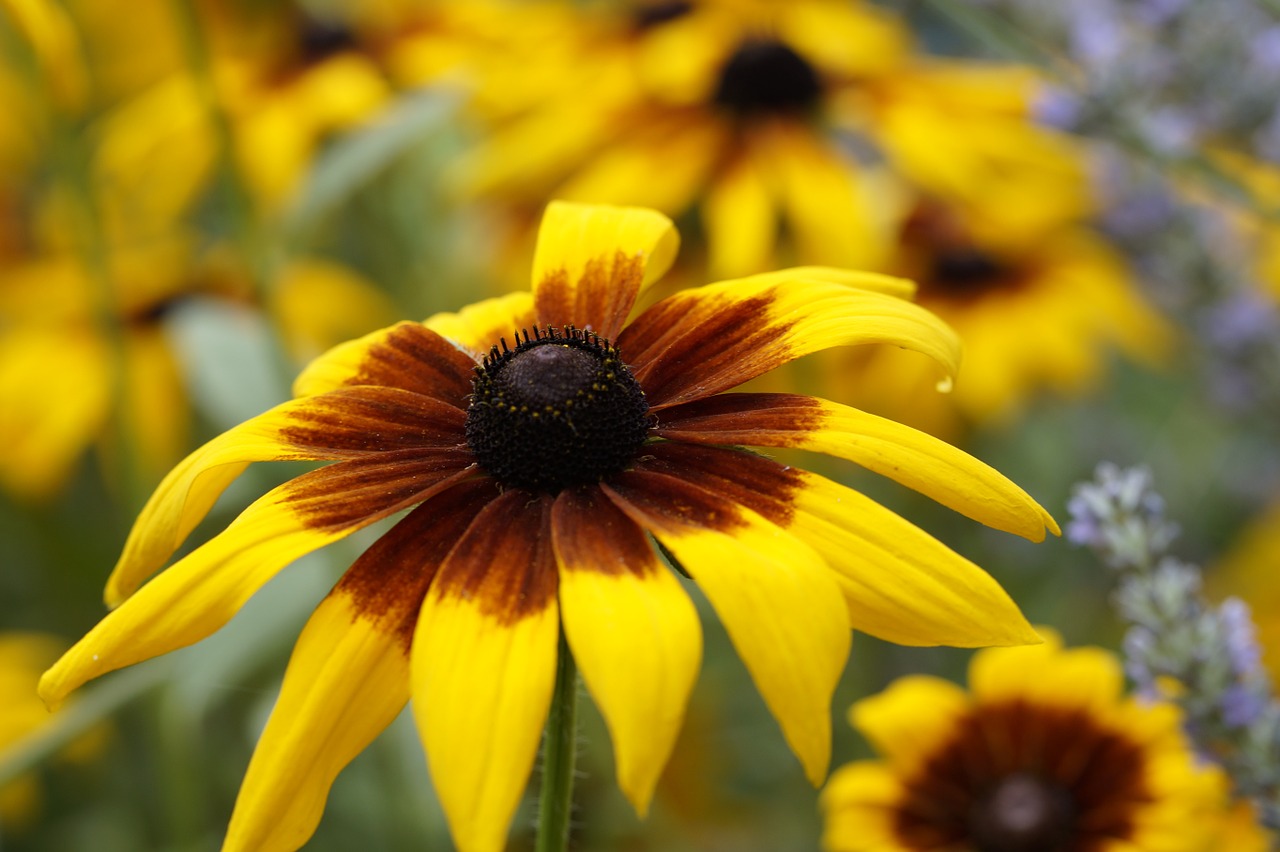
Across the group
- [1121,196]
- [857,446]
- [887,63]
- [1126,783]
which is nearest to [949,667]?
[1121,196]

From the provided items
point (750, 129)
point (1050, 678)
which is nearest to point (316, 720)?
point (1050, 678)

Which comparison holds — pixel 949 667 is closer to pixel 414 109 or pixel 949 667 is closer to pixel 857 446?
pixel 414 109

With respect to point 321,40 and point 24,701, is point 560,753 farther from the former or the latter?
point 321,40

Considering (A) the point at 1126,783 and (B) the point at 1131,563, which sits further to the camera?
(A) the point at 1126,783

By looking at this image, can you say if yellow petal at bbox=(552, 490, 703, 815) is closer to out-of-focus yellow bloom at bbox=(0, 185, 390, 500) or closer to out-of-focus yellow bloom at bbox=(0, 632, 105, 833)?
out-of-focus yellow bloom at bbox=(0, 185, 390, 500)

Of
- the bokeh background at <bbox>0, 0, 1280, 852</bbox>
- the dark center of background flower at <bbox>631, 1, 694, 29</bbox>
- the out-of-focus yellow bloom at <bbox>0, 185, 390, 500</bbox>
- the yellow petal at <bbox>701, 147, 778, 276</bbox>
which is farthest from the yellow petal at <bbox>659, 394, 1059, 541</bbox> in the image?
the dark center of background flower at <bbox>631, 1, 694, 29</bbox>

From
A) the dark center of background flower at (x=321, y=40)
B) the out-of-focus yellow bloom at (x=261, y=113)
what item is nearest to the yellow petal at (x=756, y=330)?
the out-of-focus yellow bloom at (x=261, y=113)

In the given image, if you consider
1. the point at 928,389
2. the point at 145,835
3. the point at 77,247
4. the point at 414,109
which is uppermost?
the point at 928,389
